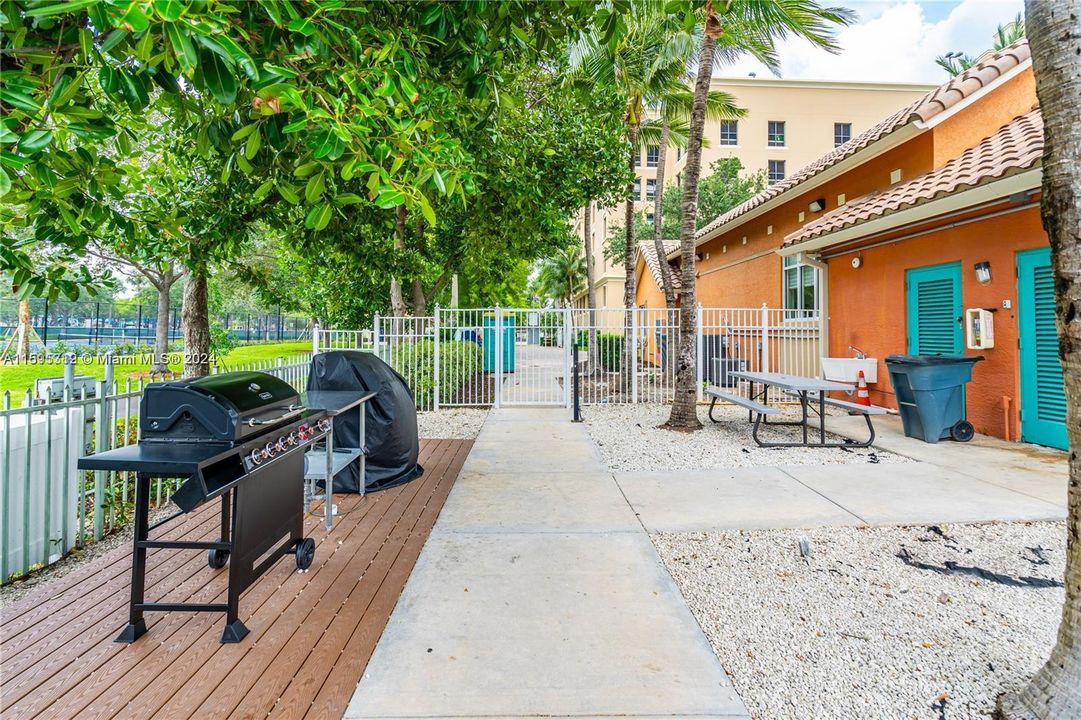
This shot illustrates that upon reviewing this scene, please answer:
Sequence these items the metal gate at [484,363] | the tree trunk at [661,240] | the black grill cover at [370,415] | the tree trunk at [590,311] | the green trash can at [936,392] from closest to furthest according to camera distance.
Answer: the black grill cover at [370,415] < the green trash can at [936,392] < the metal gate at [484,363] < the tree trunk at [590,311] < the tree trunk at [661,240]

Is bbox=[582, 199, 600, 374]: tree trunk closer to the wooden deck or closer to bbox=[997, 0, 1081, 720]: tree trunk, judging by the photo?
bbox=[997, 0, 1081, 720]: tree trunk

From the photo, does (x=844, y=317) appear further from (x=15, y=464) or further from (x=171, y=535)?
(x=15, y=464)

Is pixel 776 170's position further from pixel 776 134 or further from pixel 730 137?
pixel 730 137

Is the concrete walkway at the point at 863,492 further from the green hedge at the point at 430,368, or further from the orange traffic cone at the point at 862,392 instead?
the green hedge at the point at 430,368

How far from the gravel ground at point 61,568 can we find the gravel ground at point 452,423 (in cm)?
411

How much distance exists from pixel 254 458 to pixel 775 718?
109 inches

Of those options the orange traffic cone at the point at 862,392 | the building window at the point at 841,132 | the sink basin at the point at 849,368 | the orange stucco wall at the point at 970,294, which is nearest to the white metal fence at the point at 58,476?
the orange traffic cone at the point at 862,392

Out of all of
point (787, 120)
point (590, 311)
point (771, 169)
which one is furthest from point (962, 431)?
point (787, 120)

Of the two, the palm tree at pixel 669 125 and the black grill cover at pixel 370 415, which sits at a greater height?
the palm tree at pixel 669 125

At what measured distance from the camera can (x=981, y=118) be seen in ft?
27.7

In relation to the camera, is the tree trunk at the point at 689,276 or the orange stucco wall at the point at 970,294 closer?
the orange stucco wall at the point at 970,294

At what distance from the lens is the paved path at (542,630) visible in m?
2.16

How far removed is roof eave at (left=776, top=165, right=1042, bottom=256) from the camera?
5.77 meters

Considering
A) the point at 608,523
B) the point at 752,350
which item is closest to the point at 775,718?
the point at 608,523
